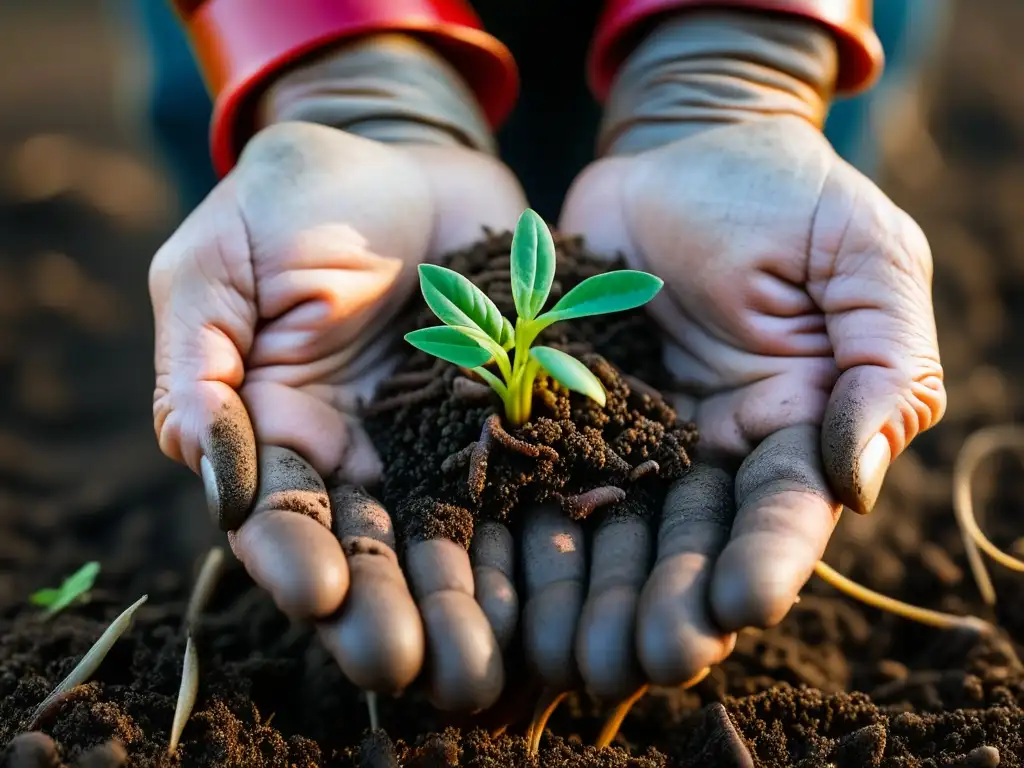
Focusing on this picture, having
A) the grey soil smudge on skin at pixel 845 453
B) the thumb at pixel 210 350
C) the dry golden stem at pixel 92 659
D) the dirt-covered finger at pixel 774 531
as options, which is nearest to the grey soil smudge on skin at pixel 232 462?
the thumb at pixel 210 350

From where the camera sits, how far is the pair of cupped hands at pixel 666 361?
115 cm

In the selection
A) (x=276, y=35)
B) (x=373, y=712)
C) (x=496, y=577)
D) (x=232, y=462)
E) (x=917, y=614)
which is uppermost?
(x=276, y=35)

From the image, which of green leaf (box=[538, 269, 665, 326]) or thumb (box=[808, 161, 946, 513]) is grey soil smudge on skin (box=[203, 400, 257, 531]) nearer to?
green leaf (box=[538, 269, 665, 326])

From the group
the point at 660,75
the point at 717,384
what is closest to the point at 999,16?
the point at 660,75

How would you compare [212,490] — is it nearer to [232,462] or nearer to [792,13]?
[232,462]

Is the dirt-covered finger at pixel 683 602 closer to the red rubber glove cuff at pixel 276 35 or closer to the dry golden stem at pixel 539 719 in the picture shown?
the dry golden stem at pixel 539 719

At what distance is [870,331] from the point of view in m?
1.43

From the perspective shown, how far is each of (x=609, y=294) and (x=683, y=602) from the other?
0.44m

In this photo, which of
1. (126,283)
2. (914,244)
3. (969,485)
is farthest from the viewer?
(126,283)

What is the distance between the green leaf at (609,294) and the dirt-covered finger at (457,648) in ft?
1.25

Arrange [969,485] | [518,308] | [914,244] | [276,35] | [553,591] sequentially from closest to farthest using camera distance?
[553,591] < [518,308] < [914,244] < [276,35] < [969,485]

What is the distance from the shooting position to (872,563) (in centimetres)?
203

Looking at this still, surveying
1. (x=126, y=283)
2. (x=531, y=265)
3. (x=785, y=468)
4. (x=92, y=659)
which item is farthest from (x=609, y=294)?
(x=126, y=283)

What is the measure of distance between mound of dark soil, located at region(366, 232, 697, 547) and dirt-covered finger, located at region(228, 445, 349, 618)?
134 millimetres
